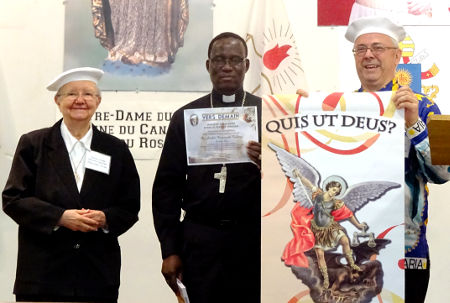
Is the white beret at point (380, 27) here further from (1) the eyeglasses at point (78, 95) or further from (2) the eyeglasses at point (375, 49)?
(1) the eyeglasses at point (78, 95)

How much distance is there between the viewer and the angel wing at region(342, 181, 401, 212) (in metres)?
2.46

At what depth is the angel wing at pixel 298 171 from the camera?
2.49 metres

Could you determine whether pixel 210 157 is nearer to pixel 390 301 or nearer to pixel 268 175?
pixel 268 175

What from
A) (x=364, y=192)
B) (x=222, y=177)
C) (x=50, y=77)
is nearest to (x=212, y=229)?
(x=222, y=177)

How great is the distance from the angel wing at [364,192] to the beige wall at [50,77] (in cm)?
209

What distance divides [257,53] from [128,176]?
57.5 inches

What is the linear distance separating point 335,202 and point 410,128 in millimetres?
435

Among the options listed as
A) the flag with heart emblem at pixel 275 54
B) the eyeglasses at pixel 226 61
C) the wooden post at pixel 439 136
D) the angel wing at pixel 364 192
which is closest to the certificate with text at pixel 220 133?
the eyeglasses at pixel 226 61

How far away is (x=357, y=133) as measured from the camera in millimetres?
2504

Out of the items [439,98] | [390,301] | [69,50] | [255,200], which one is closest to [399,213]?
[390,301]

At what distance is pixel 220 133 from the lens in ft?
10.2

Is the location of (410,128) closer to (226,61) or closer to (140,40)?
(226,61)

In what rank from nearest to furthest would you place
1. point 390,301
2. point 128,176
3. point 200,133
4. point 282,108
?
1. point 390,301
2. point 282,108
3. point 200,133
4. point 128,176

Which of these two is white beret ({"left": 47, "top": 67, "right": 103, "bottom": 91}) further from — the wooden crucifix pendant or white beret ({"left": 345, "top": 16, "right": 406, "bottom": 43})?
white beret ({"left": 345, "top": 16, "right": 406, "bottom": 43})
